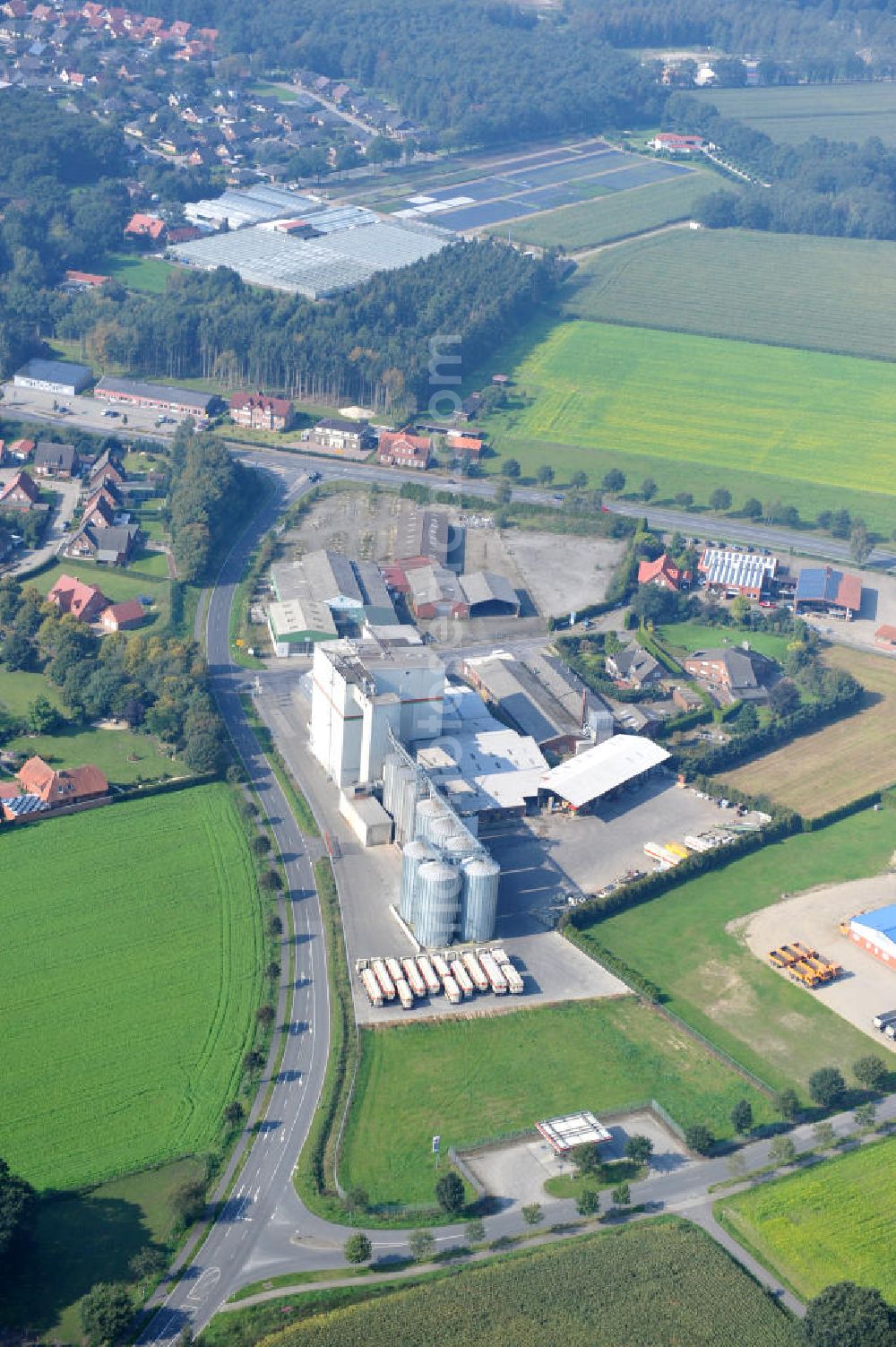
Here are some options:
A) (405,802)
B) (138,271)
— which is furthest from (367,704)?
(138,271)

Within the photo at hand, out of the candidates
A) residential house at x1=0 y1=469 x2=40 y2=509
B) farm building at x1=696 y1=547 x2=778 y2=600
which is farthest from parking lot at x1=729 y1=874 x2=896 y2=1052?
residential house at x1=0 y1=469 x2=40 y2=509

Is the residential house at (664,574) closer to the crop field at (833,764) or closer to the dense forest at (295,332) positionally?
the crop field at (833,764)

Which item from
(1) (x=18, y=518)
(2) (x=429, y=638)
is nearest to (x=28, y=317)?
(1) (x=18, y=518)

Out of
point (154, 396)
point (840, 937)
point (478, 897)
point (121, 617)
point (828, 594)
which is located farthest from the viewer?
point (154, 396)

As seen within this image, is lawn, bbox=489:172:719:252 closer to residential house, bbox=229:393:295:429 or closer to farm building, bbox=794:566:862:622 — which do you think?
residential house, bbox=229:393:295:429

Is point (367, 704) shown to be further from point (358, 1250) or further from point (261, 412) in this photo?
point (261, 412)

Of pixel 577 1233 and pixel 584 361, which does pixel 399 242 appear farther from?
pixel 577 1233
